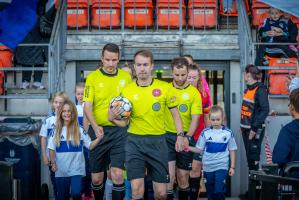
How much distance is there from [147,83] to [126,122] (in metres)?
0.55

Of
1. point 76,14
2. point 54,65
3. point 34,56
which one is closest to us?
point 54,65

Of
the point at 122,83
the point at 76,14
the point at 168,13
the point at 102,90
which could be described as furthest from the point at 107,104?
the point at 168,13

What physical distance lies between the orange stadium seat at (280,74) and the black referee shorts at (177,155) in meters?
3.26

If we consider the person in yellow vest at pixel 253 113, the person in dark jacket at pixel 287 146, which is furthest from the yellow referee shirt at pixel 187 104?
the person in dark jacket at pixel 287 146

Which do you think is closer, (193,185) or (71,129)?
(71,129)

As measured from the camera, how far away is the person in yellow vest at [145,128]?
834cm

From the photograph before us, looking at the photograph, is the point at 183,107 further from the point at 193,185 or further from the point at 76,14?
the point at 76,14

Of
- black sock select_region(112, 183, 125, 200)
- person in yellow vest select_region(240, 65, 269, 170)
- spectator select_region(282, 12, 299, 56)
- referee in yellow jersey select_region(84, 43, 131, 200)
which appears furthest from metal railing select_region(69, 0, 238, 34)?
black sock select_region(112, 183, 125, 200)

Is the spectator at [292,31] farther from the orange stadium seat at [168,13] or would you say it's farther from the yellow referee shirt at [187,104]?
the yellow referee shirt at [187,104]

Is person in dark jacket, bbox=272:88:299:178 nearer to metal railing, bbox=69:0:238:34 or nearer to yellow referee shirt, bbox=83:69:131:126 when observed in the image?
yellow referee shirt, bbox=83:69:131:126

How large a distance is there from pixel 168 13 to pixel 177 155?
449 cm

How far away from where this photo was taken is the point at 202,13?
13656mm

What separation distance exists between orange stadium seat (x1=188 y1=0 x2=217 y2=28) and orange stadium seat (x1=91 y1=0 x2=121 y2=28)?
142 centimetres

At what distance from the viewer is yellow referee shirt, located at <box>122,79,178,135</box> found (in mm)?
8352
